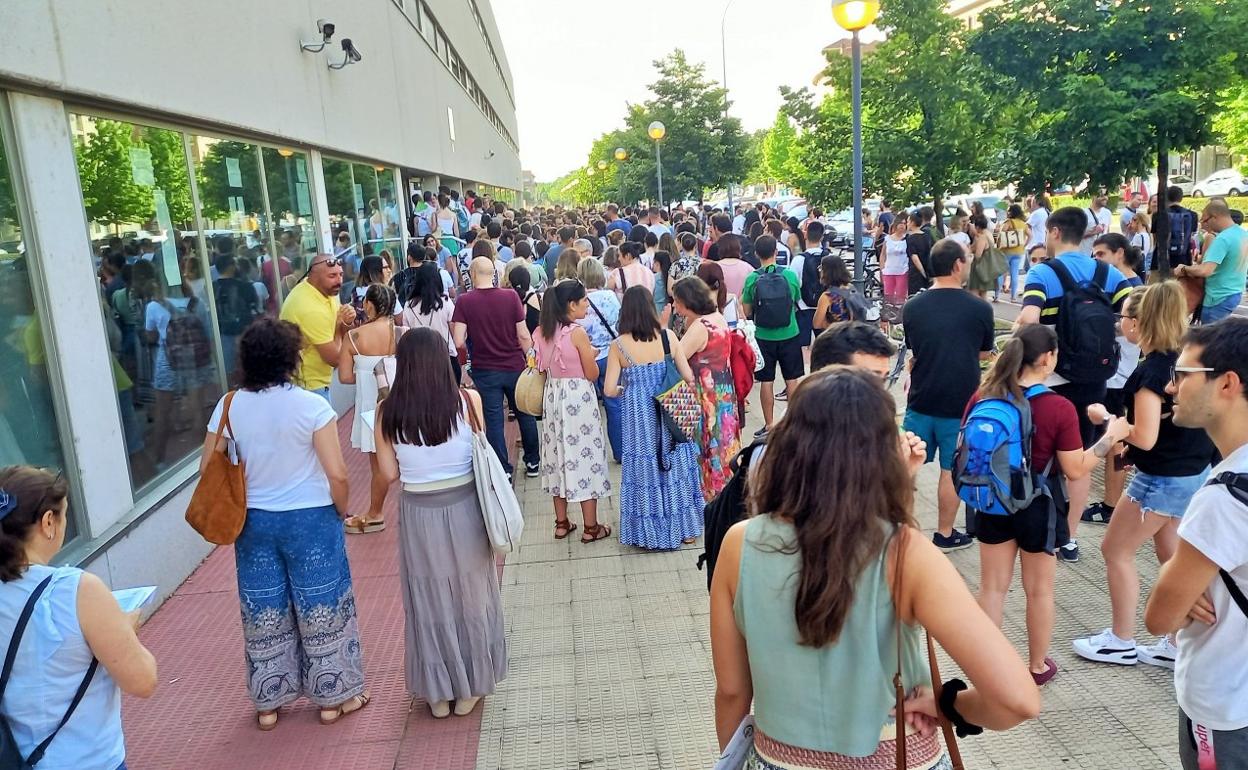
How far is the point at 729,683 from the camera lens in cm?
198

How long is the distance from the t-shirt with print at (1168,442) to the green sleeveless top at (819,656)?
8.75 ft

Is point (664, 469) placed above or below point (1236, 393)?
below

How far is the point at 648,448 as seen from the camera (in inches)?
227

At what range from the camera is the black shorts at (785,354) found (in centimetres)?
769

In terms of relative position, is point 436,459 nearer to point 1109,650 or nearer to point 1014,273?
point 1109,650

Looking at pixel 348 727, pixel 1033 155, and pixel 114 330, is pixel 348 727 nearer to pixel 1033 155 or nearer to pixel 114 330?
pixel 114 330

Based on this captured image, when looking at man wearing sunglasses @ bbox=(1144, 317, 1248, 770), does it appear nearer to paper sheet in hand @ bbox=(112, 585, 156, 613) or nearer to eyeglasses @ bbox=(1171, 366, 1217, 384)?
eyeglasses @ bbox=(1171, 366, 1217, 384)

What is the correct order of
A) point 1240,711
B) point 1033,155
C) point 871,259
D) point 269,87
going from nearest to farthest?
point 1240,711
point 269,87
point 1033,155
point 871,259

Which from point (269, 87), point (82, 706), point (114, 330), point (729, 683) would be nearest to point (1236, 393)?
point (729, 683)

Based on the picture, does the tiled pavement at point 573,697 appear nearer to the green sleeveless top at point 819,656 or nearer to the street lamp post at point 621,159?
the green sleeveless top at point 819,656

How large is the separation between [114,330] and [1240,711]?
19.3 feet

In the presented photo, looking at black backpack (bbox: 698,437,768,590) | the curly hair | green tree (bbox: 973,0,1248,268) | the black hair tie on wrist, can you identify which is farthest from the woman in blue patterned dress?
green tree (bbox: 973,0,1248,268)

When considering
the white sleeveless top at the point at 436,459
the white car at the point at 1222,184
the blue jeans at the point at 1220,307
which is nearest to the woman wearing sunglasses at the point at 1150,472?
the white sleeveless top at the point at 436,459

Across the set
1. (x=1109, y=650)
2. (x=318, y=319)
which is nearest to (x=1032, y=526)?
(x=1109, y=650)
